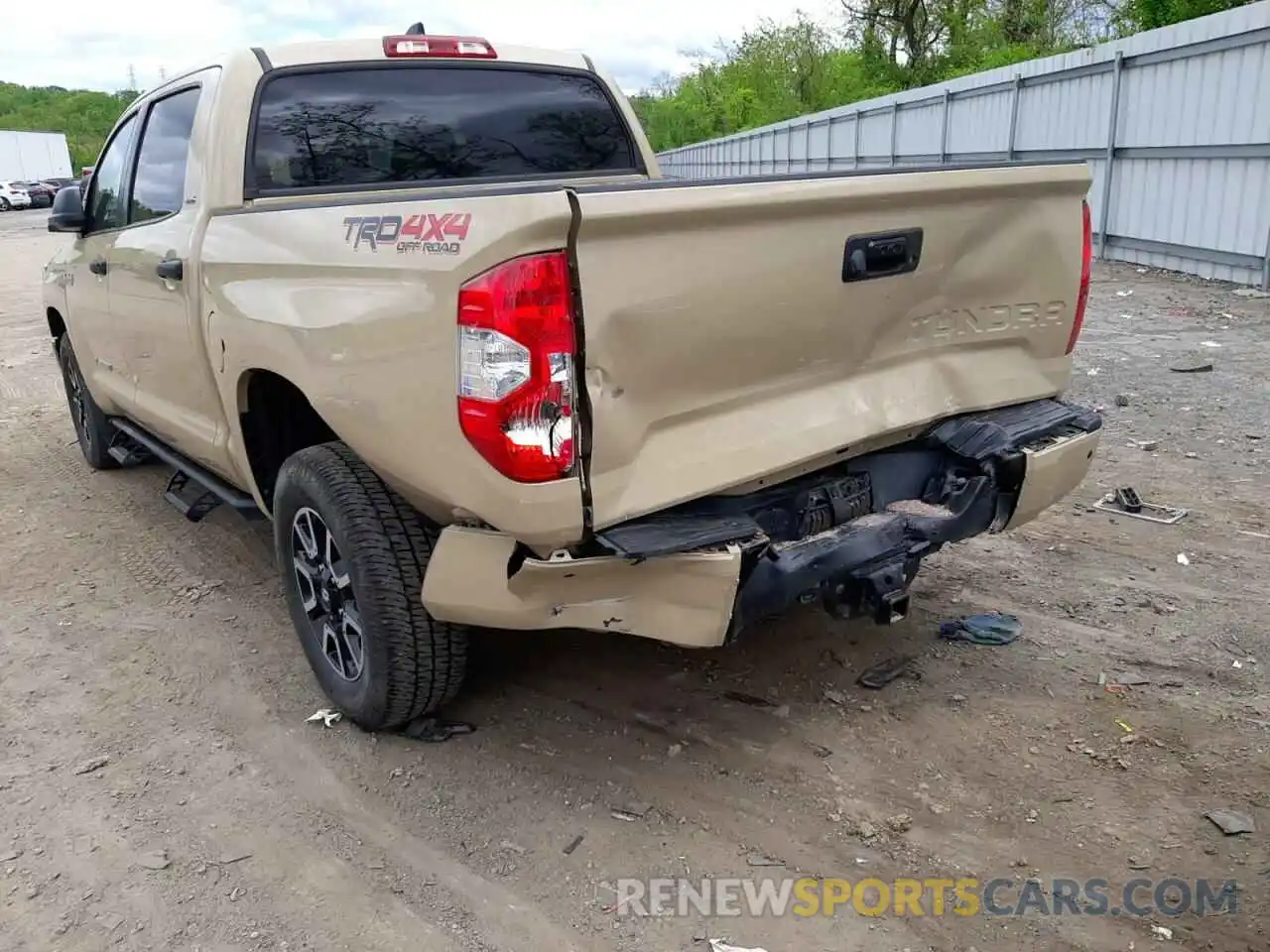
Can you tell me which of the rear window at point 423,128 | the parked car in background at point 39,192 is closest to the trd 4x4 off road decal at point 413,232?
the rear window at point 423,128

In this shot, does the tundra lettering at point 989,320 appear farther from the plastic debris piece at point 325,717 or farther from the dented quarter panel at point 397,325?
the plastic debris piece at point 325,717

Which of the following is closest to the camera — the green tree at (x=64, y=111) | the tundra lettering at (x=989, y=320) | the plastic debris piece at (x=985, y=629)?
the tundra lettering at (x=989, y=320)

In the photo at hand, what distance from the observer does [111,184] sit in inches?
196

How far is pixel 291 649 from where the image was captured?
396 cm

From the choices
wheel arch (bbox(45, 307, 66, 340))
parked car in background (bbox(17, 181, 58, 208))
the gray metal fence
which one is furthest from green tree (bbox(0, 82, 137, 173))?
wheel arch (bbox(45, 307, 66, 340))

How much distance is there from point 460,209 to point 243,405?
4.80ft

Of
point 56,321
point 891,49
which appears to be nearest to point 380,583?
point 56,321

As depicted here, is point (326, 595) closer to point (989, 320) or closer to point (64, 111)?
point (989, 320)

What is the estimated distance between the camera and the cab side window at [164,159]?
404 cm

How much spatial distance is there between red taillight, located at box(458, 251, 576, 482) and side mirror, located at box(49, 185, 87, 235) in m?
3.50

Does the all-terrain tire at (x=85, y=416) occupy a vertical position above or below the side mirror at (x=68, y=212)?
below

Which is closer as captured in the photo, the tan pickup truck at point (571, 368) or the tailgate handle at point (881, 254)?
the tan pickup truck at point (571, 368)

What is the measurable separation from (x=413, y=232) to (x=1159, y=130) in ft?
38.3

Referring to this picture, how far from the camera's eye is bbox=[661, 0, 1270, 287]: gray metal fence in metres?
10.3
